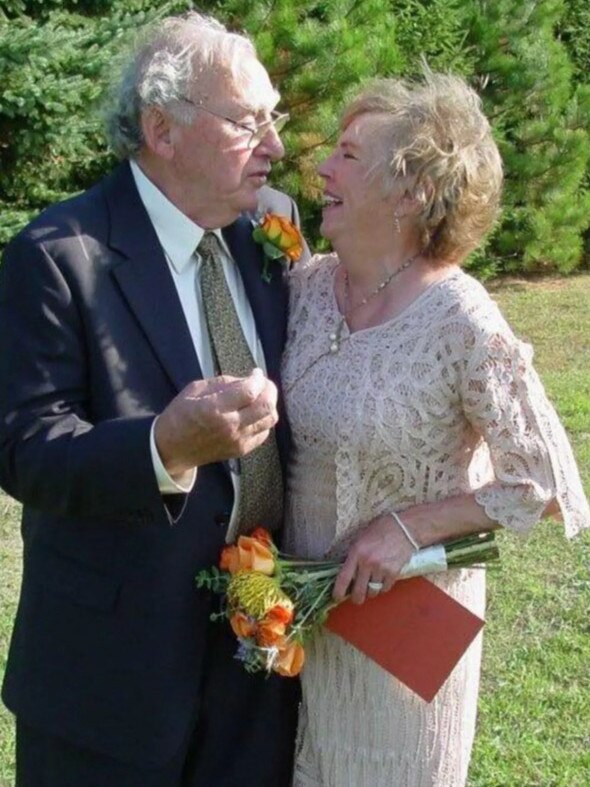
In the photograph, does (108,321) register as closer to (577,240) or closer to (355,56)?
(355,56)

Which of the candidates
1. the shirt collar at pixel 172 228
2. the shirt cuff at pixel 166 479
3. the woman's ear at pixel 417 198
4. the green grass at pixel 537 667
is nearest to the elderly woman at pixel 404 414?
the woman's ear at pixel 417 198

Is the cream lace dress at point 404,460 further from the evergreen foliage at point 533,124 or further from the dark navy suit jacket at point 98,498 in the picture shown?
the evergreen foliage at point 533,124

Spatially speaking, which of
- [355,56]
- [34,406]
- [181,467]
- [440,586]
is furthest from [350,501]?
[355,56]

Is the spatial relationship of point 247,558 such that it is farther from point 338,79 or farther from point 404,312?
point 338,79

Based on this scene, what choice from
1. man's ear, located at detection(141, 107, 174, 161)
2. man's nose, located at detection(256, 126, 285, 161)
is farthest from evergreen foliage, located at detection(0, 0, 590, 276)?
man's nose, located at detection(256, 126, 285, 161)

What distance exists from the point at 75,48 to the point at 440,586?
5279mm

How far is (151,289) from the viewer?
8.19 ft

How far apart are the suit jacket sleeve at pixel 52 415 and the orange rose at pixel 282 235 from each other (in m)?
0.59

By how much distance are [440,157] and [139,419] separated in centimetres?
88

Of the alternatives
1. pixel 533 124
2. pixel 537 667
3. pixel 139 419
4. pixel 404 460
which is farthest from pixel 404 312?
pixel 533 124

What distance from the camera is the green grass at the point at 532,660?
13.6 feet

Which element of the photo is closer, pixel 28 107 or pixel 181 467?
pixel 181 467

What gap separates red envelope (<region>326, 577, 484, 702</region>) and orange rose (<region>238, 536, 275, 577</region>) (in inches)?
8.3

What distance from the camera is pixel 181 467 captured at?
2215 millimetres
